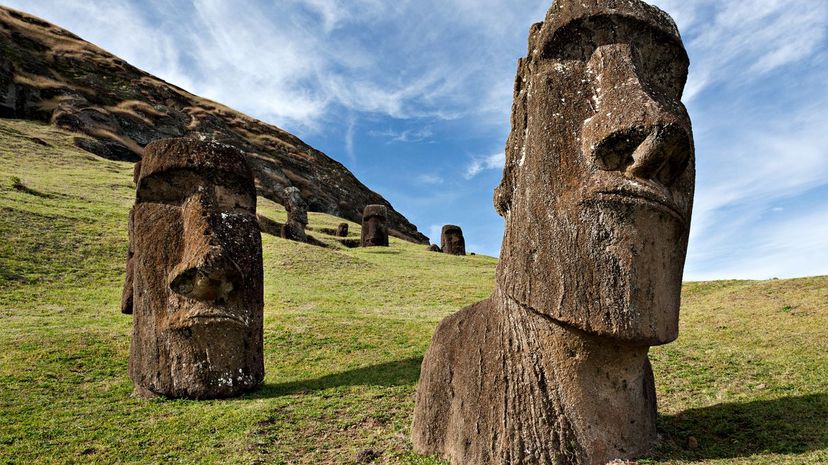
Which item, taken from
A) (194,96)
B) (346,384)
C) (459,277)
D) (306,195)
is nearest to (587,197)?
(346,384)

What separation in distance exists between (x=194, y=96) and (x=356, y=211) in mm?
29630

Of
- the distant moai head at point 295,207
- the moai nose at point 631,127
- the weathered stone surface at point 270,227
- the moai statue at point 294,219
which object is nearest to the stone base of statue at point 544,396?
the moai nose at point 631,127

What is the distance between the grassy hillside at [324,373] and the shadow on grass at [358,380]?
0.05 m

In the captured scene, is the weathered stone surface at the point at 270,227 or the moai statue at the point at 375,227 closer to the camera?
the weathered stone surface at the point at 270,227

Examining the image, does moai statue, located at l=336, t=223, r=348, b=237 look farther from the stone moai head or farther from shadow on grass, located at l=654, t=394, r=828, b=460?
the stone moai head

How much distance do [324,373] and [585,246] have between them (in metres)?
7.10

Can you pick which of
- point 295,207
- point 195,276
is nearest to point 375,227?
point 295,207

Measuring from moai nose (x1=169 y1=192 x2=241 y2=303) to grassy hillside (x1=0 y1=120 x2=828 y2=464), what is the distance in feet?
5.08

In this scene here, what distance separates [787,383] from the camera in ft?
24.7

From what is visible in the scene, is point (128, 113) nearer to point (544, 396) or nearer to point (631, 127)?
point (544, 396)

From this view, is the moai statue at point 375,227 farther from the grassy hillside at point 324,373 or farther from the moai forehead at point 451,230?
the grassy hillside at point 324,373

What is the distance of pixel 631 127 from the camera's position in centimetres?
473

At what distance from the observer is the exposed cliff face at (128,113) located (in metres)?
58.5

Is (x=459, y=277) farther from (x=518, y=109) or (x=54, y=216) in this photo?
(x=518, y=109)
